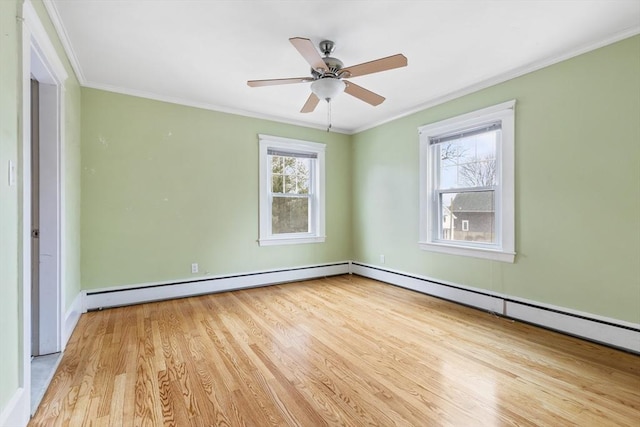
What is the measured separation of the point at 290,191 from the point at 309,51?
2.81 metres

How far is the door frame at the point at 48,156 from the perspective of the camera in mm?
1617

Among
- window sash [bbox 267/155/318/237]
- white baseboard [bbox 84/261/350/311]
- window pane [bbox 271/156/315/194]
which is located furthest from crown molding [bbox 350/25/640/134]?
white baseboard [bbox 84/261/350/311]

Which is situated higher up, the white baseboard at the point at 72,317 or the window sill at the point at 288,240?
the window sill at the point at 288,240

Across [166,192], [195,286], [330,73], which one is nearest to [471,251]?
[330,73]

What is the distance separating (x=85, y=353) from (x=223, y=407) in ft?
4.80

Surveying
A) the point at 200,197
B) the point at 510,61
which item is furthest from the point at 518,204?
the point at 200,197

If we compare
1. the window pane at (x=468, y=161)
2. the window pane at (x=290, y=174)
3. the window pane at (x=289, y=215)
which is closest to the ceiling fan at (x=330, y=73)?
the window pane at (x=468, y=161)

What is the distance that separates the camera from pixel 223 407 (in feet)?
5.67

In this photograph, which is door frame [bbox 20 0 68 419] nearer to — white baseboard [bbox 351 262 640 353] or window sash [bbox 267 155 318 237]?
window sash [bbox 267 155 318 237]

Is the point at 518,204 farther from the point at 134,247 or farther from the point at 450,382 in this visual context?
the point at 134,247

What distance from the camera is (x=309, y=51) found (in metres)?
2.11

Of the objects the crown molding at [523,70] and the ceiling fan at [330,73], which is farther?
the crown molding at [523,70]

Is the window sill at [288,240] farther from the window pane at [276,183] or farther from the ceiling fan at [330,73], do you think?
the ceiling fan at [330,73]

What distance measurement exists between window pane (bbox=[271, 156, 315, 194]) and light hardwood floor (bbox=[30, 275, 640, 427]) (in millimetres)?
2038
